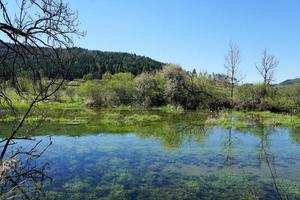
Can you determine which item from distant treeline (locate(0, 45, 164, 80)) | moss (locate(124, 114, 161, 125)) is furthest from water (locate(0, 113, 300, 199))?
distant treeline (locate(0, 45, 164, 80))

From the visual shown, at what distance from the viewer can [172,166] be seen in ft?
55.1

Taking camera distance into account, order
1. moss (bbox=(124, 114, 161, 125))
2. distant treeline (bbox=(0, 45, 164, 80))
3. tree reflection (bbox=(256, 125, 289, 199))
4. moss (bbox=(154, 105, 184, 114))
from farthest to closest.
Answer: moss (bbox=(154, 105, 184, 114)) → moss (bbox=(124, 114, 161, 125)) → tree reflection (bbox=(256, 125, 289, 199)) → distant treeline (bbox=(0, 45, 164, 80))

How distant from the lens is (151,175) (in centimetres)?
1511

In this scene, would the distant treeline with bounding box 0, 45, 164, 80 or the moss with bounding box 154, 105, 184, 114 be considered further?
the moss with bounding box 154, 105, 184, 114

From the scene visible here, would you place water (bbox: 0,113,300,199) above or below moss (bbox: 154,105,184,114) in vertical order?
below

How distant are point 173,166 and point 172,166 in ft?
0.15

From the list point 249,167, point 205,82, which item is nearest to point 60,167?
point 249,167

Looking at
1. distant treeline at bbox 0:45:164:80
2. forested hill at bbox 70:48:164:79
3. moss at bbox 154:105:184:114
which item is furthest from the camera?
forested hill at bbox 70:48:164:79

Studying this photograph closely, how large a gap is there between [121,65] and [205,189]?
419 feet

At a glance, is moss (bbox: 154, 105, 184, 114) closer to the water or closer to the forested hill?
the water

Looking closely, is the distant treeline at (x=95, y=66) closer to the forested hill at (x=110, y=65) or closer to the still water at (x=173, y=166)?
the forested hill at (x=110, y=65)

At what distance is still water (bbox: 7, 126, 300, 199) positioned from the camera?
12.9 m

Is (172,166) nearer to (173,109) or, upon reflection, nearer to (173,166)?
(173,166)

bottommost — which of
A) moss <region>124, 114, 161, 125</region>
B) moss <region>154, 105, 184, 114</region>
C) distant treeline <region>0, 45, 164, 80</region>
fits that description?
moss <region>124, 114, 161, 125</region>
